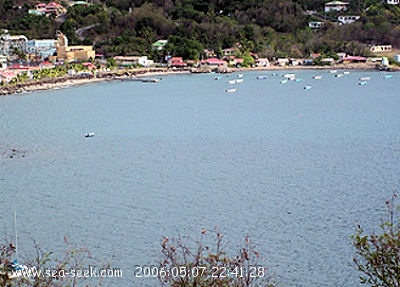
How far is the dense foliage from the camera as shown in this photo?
29.5 meters

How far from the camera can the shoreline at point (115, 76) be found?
2090 cm

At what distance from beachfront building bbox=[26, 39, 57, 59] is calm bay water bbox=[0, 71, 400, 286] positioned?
34.6ft

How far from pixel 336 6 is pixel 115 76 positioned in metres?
Answer: 13.6

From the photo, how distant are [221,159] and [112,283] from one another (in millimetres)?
5165

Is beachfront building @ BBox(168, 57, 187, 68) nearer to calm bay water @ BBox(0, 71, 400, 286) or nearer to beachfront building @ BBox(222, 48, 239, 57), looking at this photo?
beachfront building @ BBox(222, 48, 239, 57)

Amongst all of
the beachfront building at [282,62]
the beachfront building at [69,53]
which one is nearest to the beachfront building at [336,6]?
the beachfront building at [282,62]

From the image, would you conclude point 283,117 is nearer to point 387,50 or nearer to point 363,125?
point 363,125

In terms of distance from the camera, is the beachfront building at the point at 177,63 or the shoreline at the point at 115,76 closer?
the shoreline at the point at 115,76

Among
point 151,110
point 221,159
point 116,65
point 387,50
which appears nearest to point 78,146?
point 221,159

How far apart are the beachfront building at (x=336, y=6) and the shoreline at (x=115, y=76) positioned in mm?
6535

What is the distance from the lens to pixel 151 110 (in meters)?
17.2

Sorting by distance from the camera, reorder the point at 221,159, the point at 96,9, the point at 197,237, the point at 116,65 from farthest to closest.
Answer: the point at 96,9, the point at 116,65, the point at 221,159, the point at 197,237

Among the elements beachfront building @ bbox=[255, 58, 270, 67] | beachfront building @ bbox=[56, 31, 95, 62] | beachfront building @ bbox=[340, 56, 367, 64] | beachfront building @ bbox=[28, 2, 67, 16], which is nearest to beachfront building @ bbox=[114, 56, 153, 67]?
beachfront building @ bbox=[56, 31, 95, 62]

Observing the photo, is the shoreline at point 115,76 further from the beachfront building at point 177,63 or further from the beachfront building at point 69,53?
the beachfront building at point 69,53
